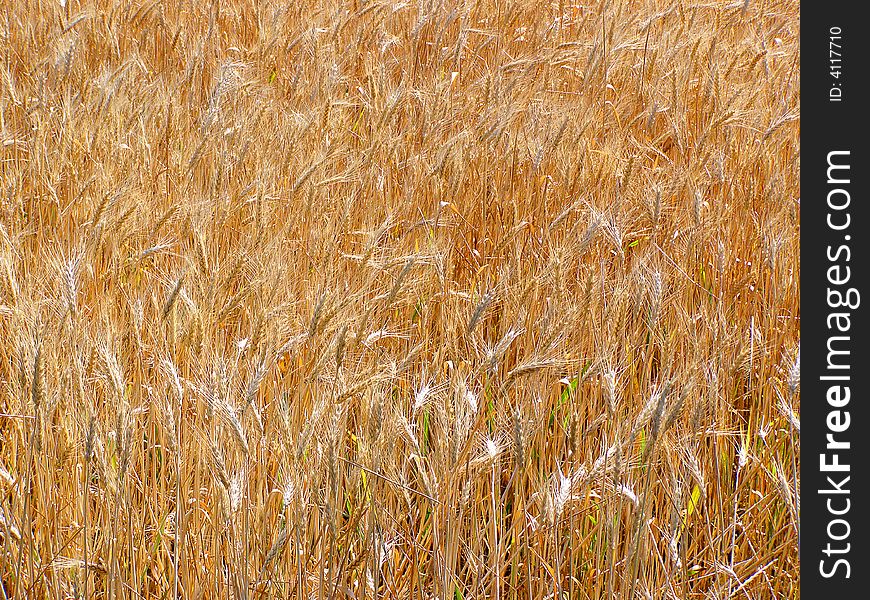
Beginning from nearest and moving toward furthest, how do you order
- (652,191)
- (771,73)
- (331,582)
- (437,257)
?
1. (331,582)
2. (437,257)
3. (652,191)
4. (771,73)

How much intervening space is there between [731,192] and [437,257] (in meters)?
0.98

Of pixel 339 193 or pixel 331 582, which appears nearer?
pixel 331 582

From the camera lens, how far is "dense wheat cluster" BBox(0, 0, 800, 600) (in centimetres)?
107

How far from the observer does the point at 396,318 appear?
161 centimetres

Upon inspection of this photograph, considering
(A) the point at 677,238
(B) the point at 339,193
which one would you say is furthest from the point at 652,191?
(B) the point at 339,193

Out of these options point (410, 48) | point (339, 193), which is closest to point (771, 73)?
point (410, 48)

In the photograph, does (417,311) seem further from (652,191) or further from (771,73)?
(771,73)

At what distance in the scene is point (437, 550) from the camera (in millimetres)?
1024

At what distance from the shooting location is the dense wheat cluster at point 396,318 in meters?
1.07

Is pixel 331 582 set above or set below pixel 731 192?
below

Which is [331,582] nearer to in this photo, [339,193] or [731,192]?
[339,193]

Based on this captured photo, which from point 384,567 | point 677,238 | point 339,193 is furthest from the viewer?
point 339,193
